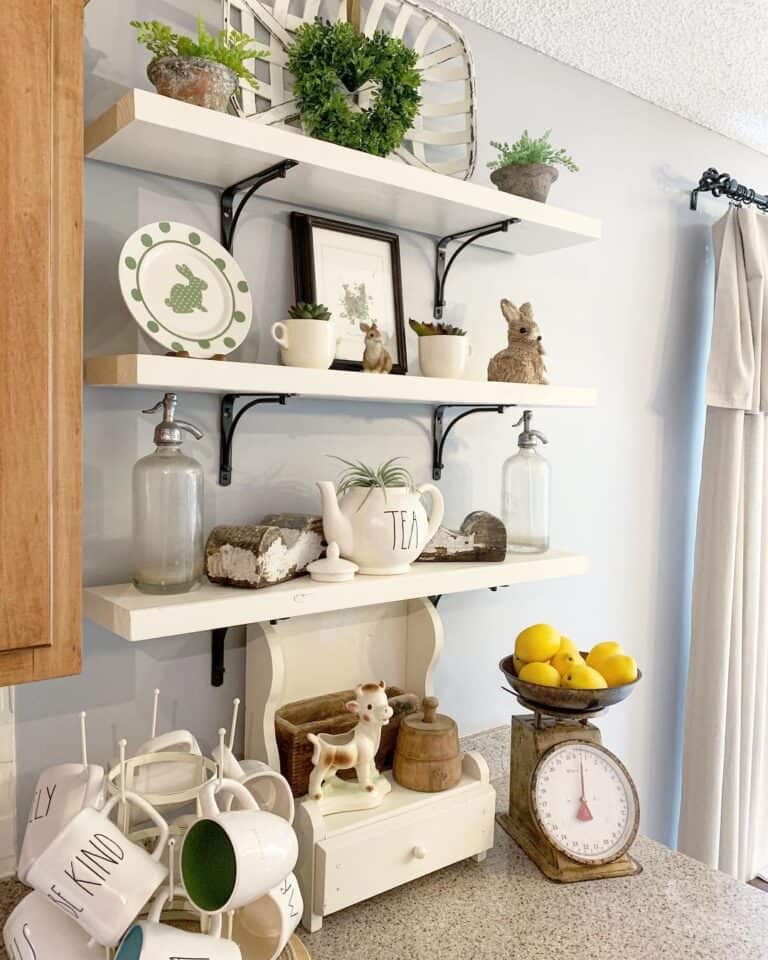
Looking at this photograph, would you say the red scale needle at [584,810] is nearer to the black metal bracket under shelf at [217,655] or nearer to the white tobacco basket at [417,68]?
the black metal bracket under shelf at [217,655]

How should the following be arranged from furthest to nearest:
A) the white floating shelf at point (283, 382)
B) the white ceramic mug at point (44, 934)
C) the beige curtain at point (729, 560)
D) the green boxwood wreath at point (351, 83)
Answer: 1. the beige curtain at point (729, 560)
2. the green boxwood wreath at point (351, 83)
3. the white floating shelf at point (283, 382)
4. the white ceramic mug at point (44, 934)

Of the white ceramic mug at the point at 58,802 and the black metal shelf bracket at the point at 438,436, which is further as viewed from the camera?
the black metal shelf bracket at the point at 438,436

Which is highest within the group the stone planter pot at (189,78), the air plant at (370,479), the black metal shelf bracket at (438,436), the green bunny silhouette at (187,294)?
the stone planter pot at (189,78)

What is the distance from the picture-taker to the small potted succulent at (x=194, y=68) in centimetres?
104

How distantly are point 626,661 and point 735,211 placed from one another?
1.40m

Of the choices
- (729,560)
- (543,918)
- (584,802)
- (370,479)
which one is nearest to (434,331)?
(370,479)

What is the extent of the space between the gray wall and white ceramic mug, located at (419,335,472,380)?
0.20m

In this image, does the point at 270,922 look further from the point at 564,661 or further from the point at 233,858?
the point at 564,661

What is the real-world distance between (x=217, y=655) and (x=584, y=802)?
648 millimetres

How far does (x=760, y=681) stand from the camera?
2.31m

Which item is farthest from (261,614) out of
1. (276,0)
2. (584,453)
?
(584,453)

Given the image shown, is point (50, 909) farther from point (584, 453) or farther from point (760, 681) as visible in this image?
point (760, 681)

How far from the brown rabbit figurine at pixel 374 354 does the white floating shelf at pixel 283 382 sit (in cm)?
6

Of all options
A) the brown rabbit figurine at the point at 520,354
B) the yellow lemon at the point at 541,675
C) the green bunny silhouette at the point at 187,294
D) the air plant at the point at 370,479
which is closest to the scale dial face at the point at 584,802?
the yellow lemon at the point at 541,675
